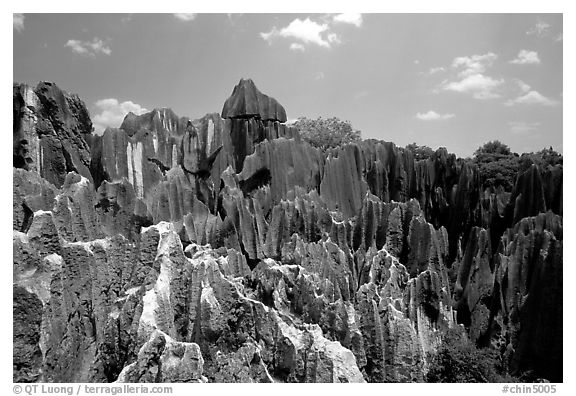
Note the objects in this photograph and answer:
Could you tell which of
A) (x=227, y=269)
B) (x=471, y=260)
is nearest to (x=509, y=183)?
(x=471, y=260)

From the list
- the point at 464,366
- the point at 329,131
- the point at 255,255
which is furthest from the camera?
the point at 329,131

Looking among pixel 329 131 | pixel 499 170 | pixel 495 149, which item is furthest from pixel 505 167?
pixel 329 131

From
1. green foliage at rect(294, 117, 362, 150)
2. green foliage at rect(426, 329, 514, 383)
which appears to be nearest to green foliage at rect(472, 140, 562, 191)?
green foliage at rect(294, 117, 362, 150)

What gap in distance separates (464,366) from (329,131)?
67.6 feet

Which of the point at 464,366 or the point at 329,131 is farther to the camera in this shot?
the point at 329,131

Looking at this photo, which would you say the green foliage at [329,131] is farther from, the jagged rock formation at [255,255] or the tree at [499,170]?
the jagged rock formation at [255,255]

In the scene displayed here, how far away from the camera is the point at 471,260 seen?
36.7ft

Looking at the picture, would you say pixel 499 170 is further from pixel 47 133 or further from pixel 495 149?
pixel 47 133

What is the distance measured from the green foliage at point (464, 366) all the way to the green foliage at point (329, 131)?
60.8 ft

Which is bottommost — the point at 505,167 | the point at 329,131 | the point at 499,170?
the point at 499,170

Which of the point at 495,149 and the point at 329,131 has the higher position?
the point at 329,131

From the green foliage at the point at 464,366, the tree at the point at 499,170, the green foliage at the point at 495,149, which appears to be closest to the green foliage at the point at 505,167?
the tree at the point at 499,170

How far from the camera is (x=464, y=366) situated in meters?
8.23

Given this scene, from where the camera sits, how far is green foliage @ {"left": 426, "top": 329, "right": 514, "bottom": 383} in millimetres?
8211
